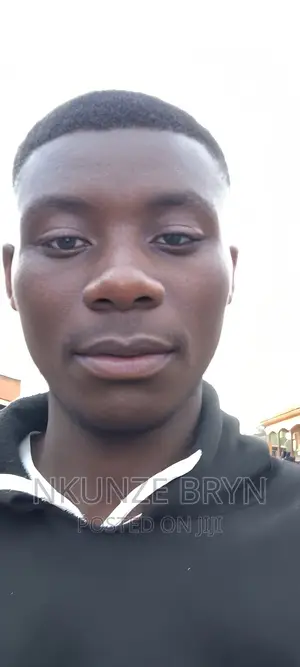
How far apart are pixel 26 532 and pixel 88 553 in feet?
0.47

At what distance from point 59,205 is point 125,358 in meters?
0.31

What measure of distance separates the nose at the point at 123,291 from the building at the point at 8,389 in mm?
9607

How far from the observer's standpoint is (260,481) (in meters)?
1.17

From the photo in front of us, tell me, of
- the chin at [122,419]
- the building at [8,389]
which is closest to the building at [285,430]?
the building at [8,389]

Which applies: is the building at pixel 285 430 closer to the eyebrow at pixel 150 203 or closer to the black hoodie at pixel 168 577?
the black hoodie at pixel 168 577

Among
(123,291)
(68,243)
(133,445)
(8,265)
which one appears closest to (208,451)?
(133,445)

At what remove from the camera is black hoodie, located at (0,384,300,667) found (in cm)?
95

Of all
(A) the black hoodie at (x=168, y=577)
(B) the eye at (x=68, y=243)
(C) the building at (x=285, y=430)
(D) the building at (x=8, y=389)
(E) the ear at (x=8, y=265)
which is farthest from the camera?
(C) the building at (x=285, y=430)

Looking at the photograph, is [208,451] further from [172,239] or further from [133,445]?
[172,239]

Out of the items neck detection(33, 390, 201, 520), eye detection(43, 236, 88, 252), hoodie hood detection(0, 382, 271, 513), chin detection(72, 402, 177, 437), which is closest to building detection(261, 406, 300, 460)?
hoodie hood detection(0, 382, 271, 513)

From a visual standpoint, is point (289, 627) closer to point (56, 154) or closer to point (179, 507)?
point (179, 507)

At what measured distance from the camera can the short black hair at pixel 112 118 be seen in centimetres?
114

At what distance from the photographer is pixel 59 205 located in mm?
1058

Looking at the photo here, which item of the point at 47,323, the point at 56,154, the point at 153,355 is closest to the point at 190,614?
the point at 153,355
